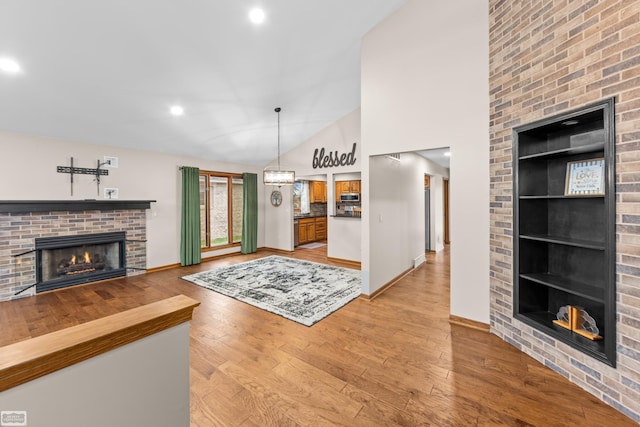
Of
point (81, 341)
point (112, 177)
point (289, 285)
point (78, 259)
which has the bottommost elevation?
point (289, 285)

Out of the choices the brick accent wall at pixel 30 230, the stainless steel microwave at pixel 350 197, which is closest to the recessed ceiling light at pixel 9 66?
the brick accent wall at pixel 30 230

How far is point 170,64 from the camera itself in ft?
11.0

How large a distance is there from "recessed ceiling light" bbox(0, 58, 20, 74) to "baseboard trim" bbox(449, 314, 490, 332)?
565 centimetres

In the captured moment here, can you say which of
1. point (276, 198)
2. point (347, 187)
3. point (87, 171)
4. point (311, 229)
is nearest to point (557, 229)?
point (347, 187)

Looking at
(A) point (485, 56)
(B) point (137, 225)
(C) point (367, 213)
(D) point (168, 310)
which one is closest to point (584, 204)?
(A) point (485, 56)

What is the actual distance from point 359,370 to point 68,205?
5226mm

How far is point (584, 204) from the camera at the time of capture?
2.36 metres

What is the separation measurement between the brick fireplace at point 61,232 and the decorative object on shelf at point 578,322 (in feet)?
21.3

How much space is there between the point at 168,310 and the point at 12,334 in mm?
3332

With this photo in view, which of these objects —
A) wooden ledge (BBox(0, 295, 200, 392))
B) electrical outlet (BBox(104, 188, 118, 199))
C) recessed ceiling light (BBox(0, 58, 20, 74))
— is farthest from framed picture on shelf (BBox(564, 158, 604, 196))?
electrical outlet (BBox(104, 188, 118, 199))

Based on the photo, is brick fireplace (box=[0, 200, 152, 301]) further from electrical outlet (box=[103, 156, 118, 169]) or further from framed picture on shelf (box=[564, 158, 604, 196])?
framed picture on shelf (box=[564, 158, 604, 196])

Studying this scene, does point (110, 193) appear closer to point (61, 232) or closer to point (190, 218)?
point (61, 232)

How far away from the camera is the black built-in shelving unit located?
2.20 metres

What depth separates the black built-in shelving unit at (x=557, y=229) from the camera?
7.20 ft
